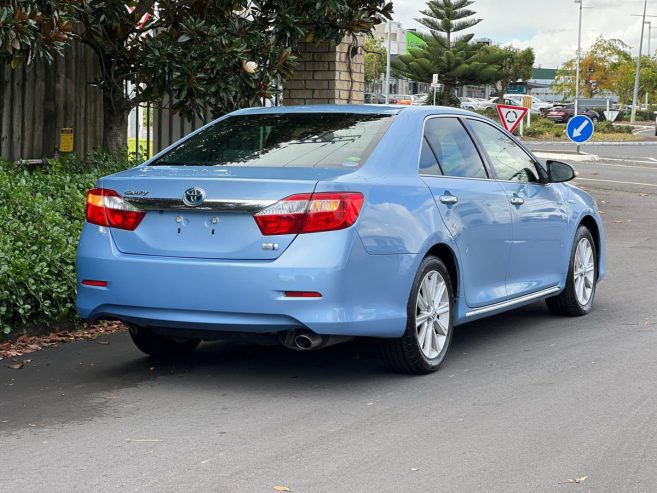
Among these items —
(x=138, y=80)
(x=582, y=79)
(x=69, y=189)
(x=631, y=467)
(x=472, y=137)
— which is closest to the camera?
(x=631, y=467)

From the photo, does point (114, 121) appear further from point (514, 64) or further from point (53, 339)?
point (514, 64)

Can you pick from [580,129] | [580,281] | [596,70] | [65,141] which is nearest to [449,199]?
[580,281]

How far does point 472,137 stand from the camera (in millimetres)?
8195

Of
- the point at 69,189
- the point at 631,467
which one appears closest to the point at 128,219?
the point at 631,467

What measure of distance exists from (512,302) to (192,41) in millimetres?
5110

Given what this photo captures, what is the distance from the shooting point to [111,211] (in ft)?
22.6

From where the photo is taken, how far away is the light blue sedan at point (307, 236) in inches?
252

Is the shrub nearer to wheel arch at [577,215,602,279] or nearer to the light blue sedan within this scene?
wheel arch at [577,215,602,279]

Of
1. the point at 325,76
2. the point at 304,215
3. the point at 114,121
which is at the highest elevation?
the point at 325,76

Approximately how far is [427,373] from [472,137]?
5.91 feet

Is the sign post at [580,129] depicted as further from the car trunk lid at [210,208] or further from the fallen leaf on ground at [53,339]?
the car trunk lid at [210,208]

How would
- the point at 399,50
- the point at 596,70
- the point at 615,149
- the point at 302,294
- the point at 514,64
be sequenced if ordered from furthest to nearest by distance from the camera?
the point at 399,50
the point at 596,70
the point at 514,64
the point at 615,149
the point at 302,294

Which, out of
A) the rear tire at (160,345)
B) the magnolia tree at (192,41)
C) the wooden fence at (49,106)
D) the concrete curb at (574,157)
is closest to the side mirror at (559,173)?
the rear tire at (160,345)

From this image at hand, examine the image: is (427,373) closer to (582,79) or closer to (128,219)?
(128,219)
